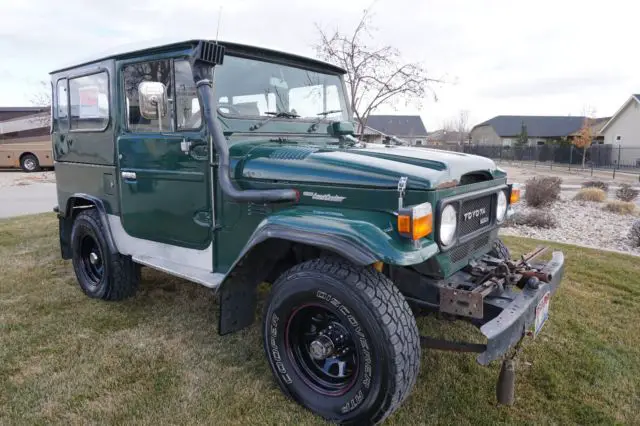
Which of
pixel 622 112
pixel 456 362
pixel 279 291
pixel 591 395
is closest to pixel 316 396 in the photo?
pixel 279 291

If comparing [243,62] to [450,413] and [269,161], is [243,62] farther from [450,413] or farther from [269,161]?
[450,413]

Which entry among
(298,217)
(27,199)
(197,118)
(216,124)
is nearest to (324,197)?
(298,217)

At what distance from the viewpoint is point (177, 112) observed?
3.33 metres

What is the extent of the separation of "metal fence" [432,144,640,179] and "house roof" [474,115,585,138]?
16.5 m

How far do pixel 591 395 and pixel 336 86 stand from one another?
305 cm

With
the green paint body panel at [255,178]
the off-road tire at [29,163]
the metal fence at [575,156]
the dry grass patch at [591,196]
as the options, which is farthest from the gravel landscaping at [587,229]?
the off-road tire at [29,163]

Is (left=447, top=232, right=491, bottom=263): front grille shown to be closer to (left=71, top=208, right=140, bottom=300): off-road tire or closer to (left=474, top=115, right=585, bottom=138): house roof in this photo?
(left=71, top=208, right=140, bottom=300): off-road tire

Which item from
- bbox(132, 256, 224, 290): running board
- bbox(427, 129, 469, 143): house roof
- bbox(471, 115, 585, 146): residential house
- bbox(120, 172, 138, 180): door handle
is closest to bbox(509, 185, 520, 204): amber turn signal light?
bbox(132, 256, 224, 290): running board

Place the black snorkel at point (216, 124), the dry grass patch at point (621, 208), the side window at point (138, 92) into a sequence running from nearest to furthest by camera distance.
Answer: the black snorkel at point (216, 124) → the side window at point (138, 92) → the dry grass patch at point (621, 208)

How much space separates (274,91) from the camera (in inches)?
141

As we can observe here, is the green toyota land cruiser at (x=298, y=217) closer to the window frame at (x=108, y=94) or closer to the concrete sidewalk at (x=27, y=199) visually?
the window frame at (x=108, y=94)

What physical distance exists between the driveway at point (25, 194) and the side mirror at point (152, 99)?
8.07 m

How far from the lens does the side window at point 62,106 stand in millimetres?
4414

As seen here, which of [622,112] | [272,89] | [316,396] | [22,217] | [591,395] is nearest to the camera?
[316,396]
